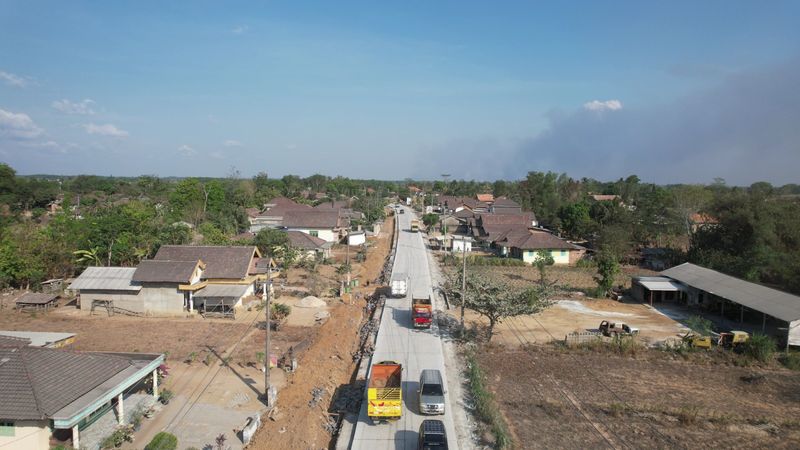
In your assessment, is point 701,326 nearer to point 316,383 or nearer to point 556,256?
point 316,383

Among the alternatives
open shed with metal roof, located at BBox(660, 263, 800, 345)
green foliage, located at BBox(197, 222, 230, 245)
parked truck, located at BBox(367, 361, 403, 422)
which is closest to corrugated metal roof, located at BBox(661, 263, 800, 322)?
open shed with metal roof, located at BBox(660, 263, 800, 345)

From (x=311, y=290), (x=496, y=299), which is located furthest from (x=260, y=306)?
(x=496, y=299)

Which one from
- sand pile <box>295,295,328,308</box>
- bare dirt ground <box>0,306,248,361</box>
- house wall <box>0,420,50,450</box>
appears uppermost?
house wall <box>0,420,50,450</box>

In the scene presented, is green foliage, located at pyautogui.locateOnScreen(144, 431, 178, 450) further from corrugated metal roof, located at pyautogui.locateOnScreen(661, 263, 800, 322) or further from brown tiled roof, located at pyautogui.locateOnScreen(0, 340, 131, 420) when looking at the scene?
corrugated metal roof, located at pyautogui.locateOnScreen(661, 263, 800, 322)

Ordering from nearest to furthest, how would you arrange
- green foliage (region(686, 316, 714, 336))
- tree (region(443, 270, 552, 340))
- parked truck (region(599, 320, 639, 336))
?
1. tree (region(443, 270, 552, 340))
2. parked truck (region(599, 320, 639, 336))
3. green foliage (region(686, 316, 714, 336))

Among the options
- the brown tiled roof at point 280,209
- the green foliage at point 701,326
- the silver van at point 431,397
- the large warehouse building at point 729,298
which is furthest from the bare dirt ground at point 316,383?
the brown tiled roof at point 280,209

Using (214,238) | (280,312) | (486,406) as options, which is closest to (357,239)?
(214,238)
